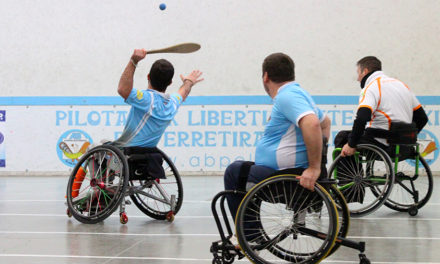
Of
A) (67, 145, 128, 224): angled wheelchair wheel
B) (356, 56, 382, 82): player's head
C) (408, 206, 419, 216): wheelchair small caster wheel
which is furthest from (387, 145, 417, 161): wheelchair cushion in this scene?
(67, 145, 128, 224): angled wheelchair wheel

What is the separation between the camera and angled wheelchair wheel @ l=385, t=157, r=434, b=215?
179 inches

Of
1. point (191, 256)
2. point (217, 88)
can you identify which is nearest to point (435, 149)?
point (217, 88)

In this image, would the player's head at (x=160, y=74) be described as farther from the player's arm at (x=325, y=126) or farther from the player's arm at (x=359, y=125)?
the player's arm at (x=325, y=126)

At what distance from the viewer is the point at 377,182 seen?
14.2 feet

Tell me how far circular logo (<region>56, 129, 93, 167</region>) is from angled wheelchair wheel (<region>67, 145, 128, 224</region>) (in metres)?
4.44

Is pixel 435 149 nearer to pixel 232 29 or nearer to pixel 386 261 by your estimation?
pixel 232 29

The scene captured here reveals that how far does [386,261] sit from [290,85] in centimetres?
98

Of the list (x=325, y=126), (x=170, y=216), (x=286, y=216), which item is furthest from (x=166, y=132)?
(x=286, y=216)

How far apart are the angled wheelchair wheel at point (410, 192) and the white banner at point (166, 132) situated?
1.15m

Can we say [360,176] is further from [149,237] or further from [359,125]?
[149,237]

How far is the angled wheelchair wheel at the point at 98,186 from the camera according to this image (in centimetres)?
394

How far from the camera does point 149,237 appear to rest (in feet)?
12.0

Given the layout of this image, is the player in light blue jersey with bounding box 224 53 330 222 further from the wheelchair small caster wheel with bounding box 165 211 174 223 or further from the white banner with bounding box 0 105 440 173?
the white banner with bounding box 0 105 440 173

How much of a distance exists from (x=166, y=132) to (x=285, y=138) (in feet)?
19.4
